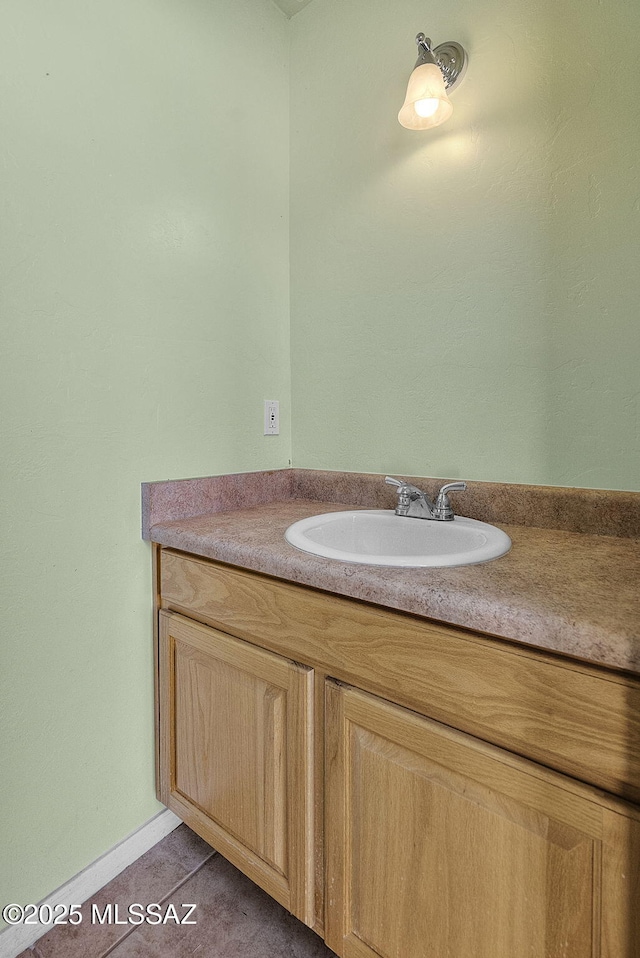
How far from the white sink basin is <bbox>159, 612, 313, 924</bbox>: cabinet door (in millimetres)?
284

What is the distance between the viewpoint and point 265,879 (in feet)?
3.06

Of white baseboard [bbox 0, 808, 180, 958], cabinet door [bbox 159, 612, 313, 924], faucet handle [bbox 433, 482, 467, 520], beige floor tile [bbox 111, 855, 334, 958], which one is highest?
faucet handle [bbox 433, 482, 467, 520]

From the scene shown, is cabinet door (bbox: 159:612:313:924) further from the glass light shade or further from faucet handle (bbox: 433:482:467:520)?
the glass light shade

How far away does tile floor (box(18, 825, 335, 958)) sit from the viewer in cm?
97

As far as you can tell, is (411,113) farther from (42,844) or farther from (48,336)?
(42,844)

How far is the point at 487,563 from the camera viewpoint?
80cm

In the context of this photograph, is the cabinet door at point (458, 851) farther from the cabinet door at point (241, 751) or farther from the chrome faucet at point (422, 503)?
the chrome faucet at point (422, 503)

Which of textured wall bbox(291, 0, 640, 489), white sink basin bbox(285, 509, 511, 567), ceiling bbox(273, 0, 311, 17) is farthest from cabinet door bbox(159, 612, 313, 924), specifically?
ceiling bbox(273, 0, 311, 17)

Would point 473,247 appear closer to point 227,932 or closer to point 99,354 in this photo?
point 99,354

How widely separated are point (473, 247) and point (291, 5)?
104 cm

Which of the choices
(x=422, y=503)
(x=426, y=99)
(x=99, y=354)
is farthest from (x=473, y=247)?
(x=99, y=354)

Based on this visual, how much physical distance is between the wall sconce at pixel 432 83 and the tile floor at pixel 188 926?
1.83 metres

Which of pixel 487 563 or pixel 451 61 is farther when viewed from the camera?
pixel 451 61

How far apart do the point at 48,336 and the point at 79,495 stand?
0.34 meters
